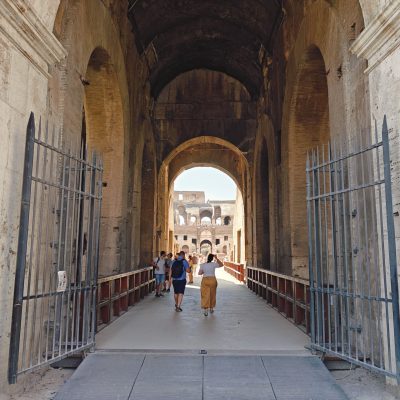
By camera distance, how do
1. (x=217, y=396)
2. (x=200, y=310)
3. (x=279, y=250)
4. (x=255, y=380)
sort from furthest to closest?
(x=279, y=250) < (x=200, y=310) < (x=255, y=380) < (x=217, y=396)

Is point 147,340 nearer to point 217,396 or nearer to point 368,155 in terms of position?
point 217,396

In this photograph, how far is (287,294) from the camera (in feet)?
27.0

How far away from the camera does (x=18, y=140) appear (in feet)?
13.4

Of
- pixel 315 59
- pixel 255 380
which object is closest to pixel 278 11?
pixel 315 59

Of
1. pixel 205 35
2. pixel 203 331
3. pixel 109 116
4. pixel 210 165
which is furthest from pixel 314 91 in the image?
pixel 210 165

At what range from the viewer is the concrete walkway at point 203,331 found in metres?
5.36

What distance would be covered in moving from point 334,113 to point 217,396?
4.21m

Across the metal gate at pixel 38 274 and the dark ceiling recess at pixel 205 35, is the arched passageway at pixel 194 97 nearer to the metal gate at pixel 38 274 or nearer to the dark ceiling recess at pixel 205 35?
the dark ceiling recess at pixel 205 35

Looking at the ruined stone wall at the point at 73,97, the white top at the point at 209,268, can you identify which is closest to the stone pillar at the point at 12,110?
the ruined stone wall at the point at 73,97

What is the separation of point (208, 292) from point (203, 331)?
6.04ft

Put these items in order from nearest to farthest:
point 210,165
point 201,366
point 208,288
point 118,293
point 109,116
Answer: point 201,366, point 118,293, point 208,288, point 109,116, point 210,165

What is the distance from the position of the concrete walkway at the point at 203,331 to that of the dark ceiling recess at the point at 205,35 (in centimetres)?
712

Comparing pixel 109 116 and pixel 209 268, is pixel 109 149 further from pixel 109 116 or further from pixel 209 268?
pixel 209 268

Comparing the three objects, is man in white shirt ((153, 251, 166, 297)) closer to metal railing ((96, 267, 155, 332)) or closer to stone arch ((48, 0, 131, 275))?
metal railing ((96, 267, 155, 332))
